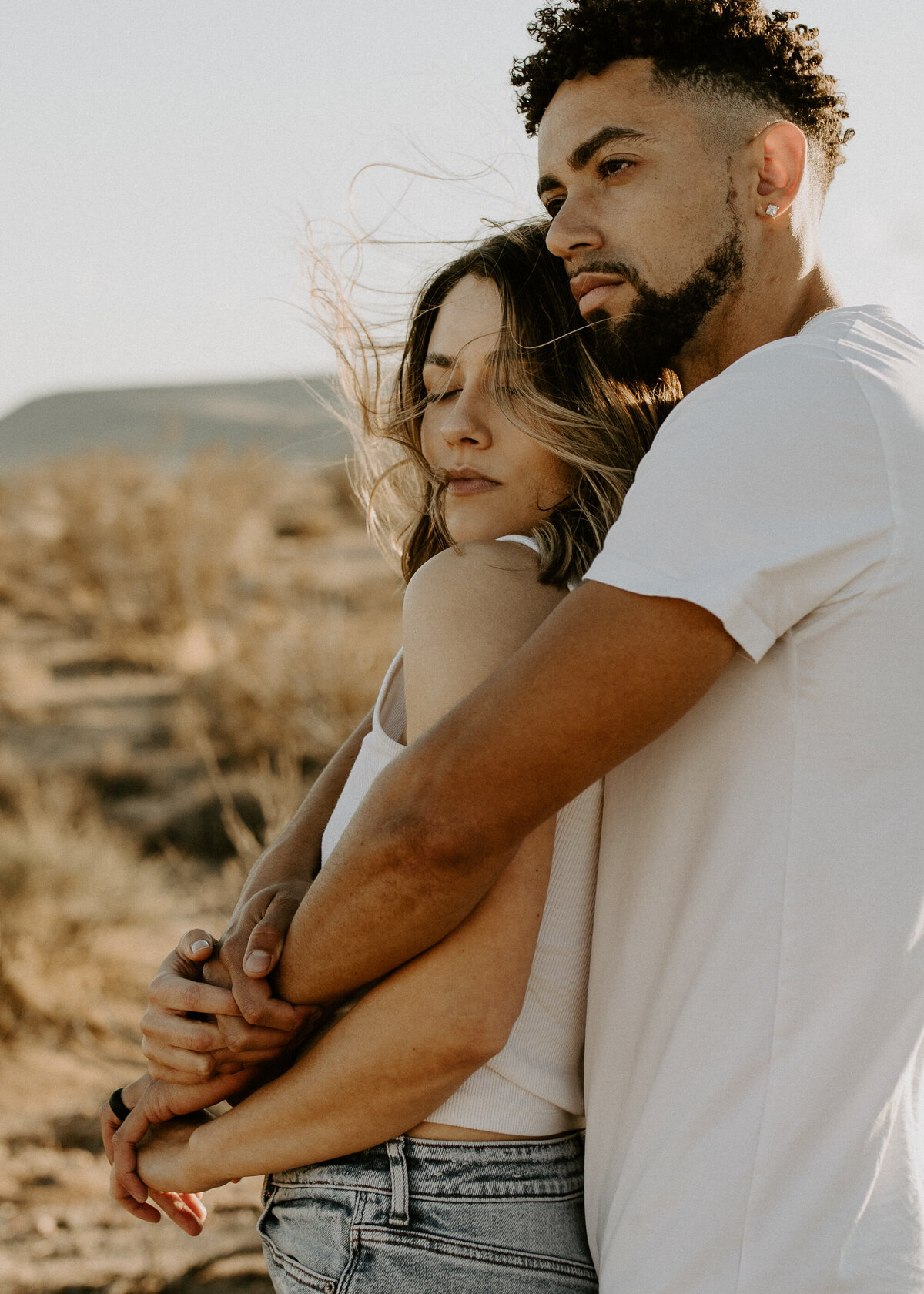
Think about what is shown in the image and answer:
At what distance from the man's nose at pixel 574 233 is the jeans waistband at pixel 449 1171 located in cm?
135

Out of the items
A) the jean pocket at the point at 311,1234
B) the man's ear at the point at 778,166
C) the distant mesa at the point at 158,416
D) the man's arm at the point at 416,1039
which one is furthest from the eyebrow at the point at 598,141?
the distant mesa at the point at 158,416

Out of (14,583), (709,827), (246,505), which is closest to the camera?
(709,827)

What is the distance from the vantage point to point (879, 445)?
1210 millimetres

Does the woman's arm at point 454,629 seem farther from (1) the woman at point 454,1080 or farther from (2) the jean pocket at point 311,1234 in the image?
(2) the jean pocket at point 311,1234

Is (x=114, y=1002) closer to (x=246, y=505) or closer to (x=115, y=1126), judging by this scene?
(x=115, y=1126)

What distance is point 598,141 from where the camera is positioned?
6.06 ft

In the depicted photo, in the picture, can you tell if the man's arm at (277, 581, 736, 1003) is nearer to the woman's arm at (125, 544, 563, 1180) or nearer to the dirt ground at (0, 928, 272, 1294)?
the woman's arm at (125, 544, 563, 1180)

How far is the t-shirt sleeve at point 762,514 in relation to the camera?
116 centimetres

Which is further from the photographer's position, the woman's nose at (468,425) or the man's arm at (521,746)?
the woman's nose at (468,425)

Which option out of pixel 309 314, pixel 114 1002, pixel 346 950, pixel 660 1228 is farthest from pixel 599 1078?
pixel 114 1002

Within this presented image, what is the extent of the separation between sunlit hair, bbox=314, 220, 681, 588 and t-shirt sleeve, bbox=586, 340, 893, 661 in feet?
1.20

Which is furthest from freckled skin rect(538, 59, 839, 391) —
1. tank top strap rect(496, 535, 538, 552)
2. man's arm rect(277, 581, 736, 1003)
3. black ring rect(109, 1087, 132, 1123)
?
black ring rect(109, 1087, 132, 1123)

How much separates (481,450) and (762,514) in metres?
0.79

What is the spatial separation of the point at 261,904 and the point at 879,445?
1103 millimetres
